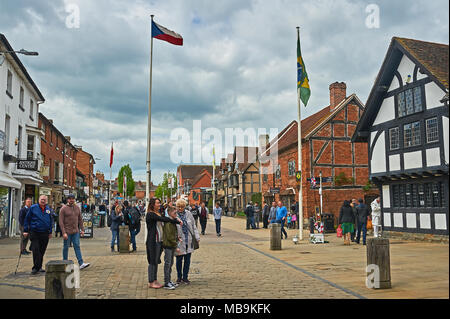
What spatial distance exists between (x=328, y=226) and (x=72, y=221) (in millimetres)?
15419

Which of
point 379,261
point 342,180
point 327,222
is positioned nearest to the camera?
point 379,261

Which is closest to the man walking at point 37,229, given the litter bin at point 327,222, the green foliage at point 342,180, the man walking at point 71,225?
the man walking at point 71,225

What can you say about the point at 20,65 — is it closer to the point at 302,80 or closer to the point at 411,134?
the point at 302,80

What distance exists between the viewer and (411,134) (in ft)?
57.2

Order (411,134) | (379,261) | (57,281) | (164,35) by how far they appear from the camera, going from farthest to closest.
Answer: (411,134) → (164,35) → (379,261) → (57,281)

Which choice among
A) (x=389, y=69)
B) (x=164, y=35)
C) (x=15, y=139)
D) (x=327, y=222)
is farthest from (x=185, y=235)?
(x=15, y=139)

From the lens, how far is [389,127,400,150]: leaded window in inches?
726

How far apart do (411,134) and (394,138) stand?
4.21 feet

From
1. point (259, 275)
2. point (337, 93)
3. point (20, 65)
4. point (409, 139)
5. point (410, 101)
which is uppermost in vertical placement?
point (337, 93)

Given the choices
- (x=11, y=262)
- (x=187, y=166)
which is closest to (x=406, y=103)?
(x=11, y=262)

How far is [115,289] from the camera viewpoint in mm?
7777

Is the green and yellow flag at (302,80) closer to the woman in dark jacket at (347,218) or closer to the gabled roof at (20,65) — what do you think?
the woman in dark jacket at (347,218)

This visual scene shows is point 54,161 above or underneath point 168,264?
above

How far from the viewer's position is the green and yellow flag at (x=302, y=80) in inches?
721
